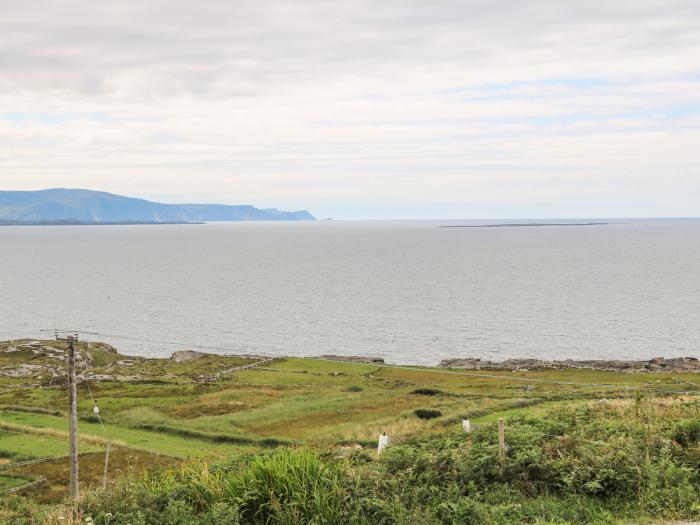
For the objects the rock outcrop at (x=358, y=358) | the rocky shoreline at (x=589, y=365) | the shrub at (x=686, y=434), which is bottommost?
the rock outcrop at (x=358, y=358)

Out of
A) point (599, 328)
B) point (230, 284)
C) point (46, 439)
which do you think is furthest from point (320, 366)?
point (230, 284)

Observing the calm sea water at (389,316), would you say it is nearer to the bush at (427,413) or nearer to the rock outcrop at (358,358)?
the rock outcrop at (358,358)

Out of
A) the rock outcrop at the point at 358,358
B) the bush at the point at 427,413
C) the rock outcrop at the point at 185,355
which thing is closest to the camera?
the bush at the point at 427,413

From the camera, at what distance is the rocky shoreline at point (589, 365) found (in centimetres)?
8445

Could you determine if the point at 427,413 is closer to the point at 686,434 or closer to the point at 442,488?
the point at 686,434

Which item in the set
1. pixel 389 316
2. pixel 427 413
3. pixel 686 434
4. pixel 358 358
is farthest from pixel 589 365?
pixel 686 434

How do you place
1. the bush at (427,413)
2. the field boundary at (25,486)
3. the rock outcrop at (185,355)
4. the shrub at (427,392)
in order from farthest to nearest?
the rock outcrop at (185,355)
the shrub at (427,392)
the bush at (427,413)
the field boundary at (25,486)

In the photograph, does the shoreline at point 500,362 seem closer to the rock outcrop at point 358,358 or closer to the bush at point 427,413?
the rock outcrop at point 358,358

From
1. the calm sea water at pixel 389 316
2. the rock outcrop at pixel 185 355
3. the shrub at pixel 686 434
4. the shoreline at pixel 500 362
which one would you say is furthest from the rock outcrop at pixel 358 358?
the shrub at pixel 686 434

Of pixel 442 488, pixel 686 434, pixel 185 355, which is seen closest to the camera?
pixel 442 488

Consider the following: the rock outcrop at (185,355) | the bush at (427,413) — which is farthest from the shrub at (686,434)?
the rock outcrop at (185,355)

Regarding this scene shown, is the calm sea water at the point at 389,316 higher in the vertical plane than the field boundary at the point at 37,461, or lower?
lower

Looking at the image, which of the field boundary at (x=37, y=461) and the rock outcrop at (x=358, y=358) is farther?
the rock outcrop at (x=358, y=358)

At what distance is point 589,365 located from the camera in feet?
292
